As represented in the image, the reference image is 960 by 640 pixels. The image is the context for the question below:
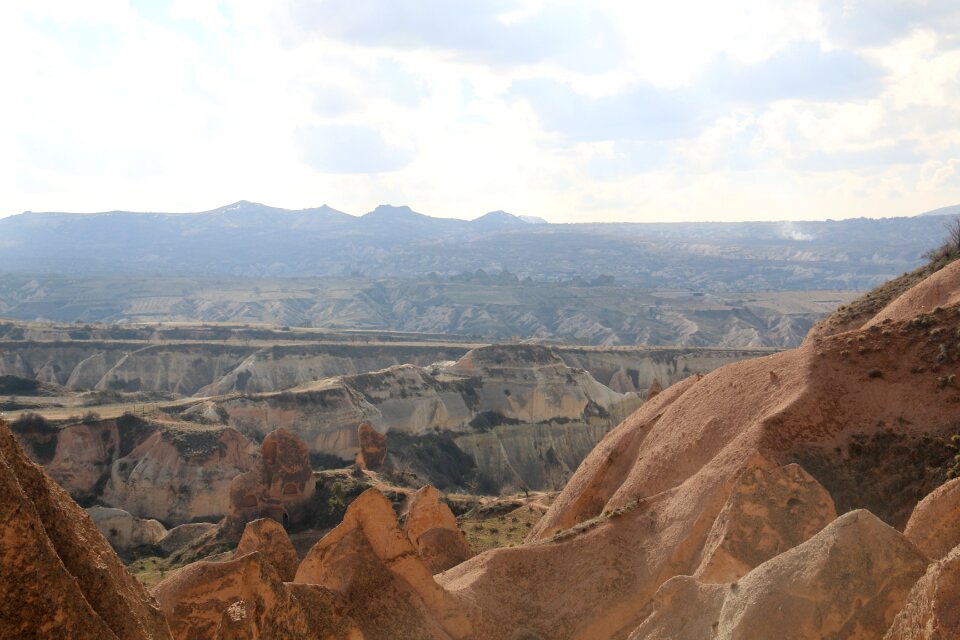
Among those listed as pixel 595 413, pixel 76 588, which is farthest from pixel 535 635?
pixel 595 413

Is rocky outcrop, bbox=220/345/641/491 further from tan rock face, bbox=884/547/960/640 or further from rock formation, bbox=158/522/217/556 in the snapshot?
tan rock face, bbox=884/547/960/640

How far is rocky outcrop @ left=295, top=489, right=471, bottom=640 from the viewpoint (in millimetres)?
21562

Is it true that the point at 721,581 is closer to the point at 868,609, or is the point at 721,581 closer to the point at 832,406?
the point at 868,609

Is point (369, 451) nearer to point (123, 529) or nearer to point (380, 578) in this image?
point (123, 529)

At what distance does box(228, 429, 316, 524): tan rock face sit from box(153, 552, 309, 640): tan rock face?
28099 mm

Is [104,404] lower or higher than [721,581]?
lower

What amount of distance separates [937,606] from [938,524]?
639 centimetres

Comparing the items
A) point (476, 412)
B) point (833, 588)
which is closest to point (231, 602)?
point (833, 588)

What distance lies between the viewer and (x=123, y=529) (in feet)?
169

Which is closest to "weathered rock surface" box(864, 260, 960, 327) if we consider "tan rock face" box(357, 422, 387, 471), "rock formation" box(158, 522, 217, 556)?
"rock formation" box(158, 522, 217, 556)

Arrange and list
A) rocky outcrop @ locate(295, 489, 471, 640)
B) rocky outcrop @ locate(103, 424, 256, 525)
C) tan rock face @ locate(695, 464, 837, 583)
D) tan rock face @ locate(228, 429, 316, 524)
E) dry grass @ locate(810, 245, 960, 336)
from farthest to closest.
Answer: rocky outcrop @ locate(103, 424, 256, 525), tan rock face @ locate(228, 429, 316, 524), dry grass @ locate(810, 245, 960, 336), rocky outcrop @ locate(295, 489, 471, 640), tan rock face @ locate(695, 464, 837, 583)

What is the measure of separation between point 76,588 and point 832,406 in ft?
72.5

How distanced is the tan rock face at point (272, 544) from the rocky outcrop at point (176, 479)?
35.0m

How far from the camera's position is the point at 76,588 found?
34.2ft
